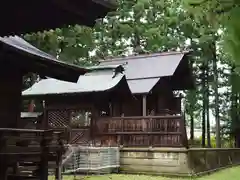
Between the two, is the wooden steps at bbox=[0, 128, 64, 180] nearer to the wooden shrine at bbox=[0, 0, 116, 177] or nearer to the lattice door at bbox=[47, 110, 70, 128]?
the wooden shrine at bbox=[0, 0, 116, 177]

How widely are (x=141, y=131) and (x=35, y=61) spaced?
8561 millimetres

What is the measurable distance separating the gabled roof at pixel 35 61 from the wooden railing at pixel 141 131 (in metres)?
6.78

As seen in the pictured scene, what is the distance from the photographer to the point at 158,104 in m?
20.8

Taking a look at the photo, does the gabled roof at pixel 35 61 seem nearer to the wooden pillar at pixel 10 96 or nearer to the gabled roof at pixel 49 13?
the wooden pillar at pixel 10 96

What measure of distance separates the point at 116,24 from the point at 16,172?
71.6 ft

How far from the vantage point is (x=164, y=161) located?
1552 cm

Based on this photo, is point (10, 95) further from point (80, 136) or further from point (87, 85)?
point (87, 85)

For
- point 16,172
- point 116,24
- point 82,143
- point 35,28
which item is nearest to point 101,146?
point 82,143

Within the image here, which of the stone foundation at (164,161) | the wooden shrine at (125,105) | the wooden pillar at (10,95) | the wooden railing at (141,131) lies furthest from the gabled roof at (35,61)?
the stone foundation at (164,161)

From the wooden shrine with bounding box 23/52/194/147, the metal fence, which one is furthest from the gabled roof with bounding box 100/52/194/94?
the metal fence

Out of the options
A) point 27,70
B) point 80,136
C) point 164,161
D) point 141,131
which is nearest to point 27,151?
point 27,70

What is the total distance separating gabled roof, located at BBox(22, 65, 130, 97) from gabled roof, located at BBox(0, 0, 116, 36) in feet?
41.9

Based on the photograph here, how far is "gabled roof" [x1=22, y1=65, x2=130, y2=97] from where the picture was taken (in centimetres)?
1755

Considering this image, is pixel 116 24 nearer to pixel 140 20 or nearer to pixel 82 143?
pixel 140 20
